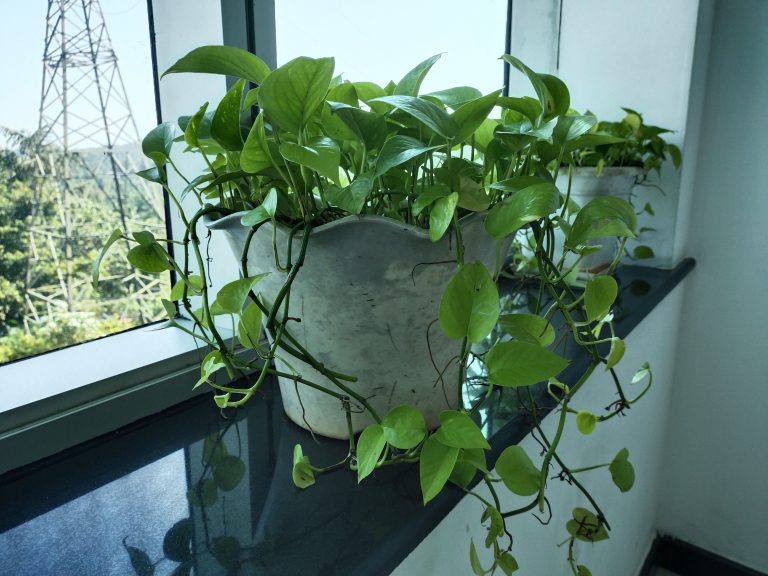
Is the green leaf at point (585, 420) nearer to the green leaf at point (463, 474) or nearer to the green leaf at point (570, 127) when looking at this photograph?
the green leaf at point (463, 474)

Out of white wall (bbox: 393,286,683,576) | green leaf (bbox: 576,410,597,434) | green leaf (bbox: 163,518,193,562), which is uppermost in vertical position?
green leaf (bbox: 576,410,597,434)

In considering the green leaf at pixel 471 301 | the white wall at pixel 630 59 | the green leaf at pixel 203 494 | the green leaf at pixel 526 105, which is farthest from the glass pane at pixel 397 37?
the green leaf at pixel 203 494

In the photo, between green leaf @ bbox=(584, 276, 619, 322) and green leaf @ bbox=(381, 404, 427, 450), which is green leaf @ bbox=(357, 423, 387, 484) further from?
green leaf @ bbox=(584, 276, 619, 322)

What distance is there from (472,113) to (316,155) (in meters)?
0.11

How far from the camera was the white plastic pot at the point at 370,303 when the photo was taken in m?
0.43

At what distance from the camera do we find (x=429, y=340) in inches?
19.2

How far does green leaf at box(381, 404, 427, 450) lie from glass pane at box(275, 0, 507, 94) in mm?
341

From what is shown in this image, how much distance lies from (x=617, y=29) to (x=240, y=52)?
1.06 meters

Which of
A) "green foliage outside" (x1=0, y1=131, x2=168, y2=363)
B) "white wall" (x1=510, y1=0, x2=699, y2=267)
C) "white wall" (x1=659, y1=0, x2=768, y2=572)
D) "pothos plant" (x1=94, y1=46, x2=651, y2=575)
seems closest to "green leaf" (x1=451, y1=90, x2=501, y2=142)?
"pothos plant" (x1=94, y1=46, x2=651, y2=575)

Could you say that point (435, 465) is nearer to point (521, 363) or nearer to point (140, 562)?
point (521, 363)

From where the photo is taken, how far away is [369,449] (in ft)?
1.29

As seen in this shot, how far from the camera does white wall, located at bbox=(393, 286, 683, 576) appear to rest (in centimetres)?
51

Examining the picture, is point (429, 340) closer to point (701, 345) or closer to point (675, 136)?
point (675, 136)

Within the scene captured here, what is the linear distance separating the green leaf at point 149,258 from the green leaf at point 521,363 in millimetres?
249
